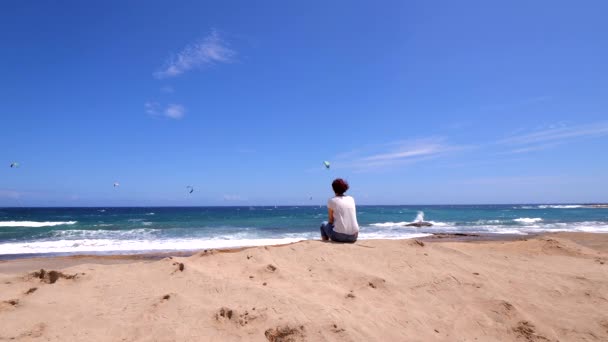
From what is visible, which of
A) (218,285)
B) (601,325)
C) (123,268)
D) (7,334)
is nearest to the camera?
(7,334)

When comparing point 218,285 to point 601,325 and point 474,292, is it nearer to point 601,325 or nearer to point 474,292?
point 474,292

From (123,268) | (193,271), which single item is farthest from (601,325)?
(123,268)

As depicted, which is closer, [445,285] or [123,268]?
[445,285]

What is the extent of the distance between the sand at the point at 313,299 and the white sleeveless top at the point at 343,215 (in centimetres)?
63

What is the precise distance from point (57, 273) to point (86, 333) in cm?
155

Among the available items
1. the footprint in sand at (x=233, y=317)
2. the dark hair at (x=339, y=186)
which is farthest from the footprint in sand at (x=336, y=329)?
the dark hair at (x=339, y=186)

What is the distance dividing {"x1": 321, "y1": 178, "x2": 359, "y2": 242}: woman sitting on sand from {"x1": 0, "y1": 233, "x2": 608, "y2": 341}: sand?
621 mm

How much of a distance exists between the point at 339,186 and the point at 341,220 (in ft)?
1.92

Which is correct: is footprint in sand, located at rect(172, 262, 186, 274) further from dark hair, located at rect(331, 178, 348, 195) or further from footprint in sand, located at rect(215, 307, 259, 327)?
dark hair, located at rect(331, 178, 348, 195)

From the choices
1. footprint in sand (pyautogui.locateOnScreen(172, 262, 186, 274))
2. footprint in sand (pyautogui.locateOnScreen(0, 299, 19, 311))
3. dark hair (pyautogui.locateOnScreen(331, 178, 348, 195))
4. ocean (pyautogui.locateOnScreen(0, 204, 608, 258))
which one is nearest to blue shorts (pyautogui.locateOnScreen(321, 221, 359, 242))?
dark hair (pyautogui.locateOnScreen(331, 178, 348, 195))

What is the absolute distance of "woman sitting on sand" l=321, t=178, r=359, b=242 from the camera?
5.42 m

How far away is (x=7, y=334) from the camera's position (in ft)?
9.08

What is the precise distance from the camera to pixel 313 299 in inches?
130

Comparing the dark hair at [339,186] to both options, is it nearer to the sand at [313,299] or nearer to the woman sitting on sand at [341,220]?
the woman sitting on sand at [341,220]
